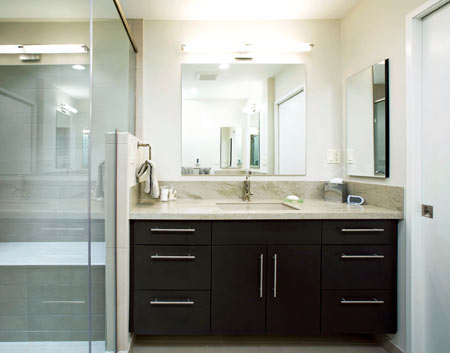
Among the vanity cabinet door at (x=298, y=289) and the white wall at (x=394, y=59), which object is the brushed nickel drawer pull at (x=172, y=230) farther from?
the white wall at (x=394, y=59)

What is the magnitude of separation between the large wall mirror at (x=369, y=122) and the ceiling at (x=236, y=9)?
59cm

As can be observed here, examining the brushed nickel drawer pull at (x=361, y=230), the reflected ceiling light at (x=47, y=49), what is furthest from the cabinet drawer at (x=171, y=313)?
the reflected ceiling light at (x=47, y=49)

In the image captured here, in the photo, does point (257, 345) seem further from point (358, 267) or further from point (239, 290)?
point (358, 267)

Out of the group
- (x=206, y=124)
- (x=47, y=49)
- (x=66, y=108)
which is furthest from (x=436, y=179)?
(x=47, y=49)

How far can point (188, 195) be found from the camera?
244cm

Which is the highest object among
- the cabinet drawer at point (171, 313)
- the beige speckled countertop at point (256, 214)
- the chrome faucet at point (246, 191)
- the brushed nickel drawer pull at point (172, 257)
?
the chrome faucet at point (246, 191)

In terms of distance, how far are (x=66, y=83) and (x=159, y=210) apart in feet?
2.91

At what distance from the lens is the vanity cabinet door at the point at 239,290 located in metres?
1.81

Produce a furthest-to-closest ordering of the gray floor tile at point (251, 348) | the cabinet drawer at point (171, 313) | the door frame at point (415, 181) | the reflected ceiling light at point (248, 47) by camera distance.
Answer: the reflected ceiling light at point (248, 47)
the gray floor tile at point (251, 348)
the cabinet drawer at point (171, 313)
the door frame at point (415, 181)

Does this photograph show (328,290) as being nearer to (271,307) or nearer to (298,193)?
(271,307)

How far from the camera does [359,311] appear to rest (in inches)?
71.7

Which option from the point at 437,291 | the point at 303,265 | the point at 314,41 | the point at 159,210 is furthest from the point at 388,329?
the point at 314,41

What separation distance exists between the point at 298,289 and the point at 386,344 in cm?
73

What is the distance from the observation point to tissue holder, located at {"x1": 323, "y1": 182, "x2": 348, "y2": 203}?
229 centimetres
